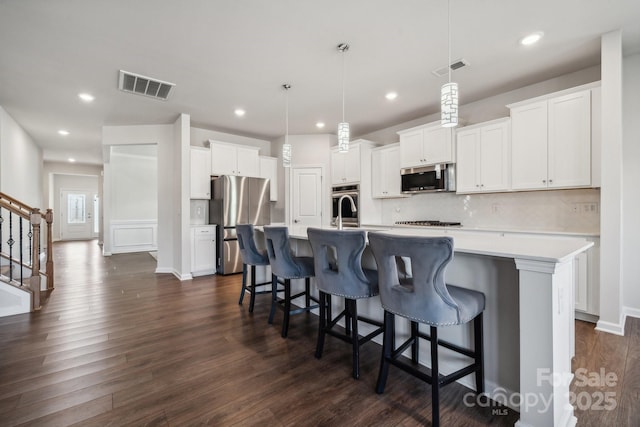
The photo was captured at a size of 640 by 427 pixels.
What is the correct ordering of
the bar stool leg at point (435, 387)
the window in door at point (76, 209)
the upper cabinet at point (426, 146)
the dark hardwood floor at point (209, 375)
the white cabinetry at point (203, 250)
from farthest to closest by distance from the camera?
the window in door at point (76, 209), the white cabinetry at point (203, 250), the upper cabinet at point (426, 146), the dark hardwood floor at point (209, 375), the bar stool leg at point (435, 387)

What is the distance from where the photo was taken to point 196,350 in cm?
232

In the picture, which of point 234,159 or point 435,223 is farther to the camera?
point 234,159

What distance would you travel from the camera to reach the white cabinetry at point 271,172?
5.85m

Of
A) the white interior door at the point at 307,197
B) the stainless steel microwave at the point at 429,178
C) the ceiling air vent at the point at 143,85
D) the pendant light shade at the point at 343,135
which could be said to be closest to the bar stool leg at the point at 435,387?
the pendant light shade at the point at 343,135

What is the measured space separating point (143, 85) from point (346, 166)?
3327 mm

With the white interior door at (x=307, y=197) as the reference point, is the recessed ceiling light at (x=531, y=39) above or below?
above

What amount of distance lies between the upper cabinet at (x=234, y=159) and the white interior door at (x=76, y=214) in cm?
900

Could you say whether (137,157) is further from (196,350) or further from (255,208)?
(196,350)

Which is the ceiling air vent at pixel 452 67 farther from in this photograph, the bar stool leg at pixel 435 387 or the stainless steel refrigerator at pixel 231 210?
the stainless steel refrigerator at pixel 231 210

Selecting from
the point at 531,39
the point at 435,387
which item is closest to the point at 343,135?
the point at 531,39

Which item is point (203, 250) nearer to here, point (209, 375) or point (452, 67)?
point (209, 375)

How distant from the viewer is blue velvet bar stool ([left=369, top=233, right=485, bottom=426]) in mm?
1385

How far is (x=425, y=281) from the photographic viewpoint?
4.66 ft

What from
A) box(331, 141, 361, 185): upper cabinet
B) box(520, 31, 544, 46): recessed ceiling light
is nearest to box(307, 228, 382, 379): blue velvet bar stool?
box(520, 31, 544, 46): recessed ceiling light
